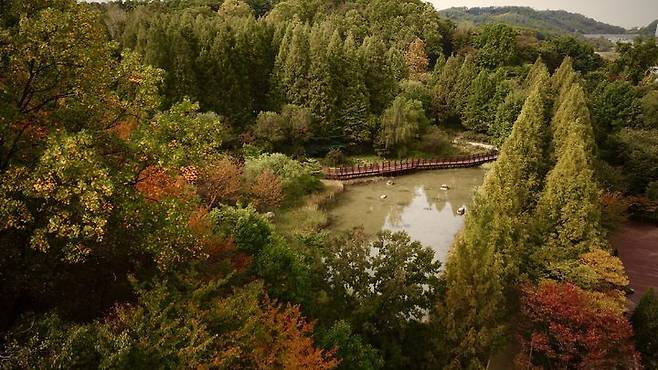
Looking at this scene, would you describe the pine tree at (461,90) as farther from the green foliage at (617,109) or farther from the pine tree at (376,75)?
the green foliage at (617,109)

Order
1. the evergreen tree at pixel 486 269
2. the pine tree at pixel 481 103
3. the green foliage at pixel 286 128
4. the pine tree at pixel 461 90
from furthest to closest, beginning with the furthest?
the pine tree at pixel 461 90, the pine tree at pixel 481 103, the green foliage at pixel 286 128, the evergreen tree at pixel 486 269

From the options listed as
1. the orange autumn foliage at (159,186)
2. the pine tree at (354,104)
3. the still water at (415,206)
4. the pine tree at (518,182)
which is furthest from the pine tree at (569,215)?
the pine tree at (354,104)

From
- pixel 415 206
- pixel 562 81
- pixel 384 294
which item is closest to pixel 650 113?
pixel 562 81

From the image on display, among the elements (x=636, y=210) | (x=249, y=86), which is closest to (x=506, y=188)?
(x=636, y=210)

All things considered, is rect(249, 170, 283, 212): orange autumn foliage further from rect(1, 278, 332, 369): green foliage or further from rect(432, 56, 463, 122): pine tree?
rect(432, 56, 463, 122): pine tree

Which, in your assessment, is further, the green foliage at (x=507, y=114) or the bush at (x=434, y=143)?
the green foliage at (x=507, y=114)

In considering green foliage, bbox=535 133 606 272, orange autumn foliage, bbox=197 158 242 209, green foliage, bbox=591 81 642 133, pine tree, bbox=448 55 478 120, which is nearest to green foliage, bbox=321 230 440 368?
green foliage, bbox=535 133 606 272
